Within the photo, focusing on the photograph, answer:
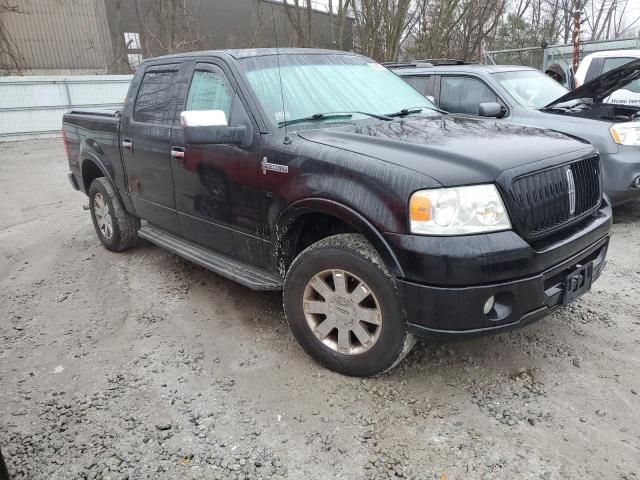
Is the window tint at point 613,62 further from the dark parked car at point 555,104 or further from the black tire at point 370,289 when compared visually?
the black tire at point 370,289

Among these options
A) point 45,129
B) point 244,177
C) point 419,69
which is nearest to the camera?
point 244,177

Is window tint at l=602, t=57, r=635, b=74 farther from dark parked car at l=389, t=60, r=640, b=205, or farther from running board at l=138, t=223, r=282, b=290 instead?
running board at l=138, t=223, r=282, b=290

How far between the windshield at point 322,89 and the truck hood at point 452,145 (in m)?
0.26

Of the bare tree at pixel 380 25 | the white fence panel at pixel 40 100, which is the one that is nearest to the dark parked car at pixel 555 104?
the white fence panel at pixel 40 100

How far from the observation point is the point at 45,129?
1430 cm

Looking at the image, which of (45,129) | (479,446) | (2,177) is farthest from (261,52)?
(45,129)

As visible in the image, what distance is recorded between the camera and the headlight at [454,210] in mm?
2439

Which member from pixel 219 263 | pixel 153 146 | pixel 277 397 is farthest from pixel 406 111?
pixel 277 397

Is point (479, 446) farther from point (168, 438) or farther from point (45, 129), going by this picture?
point (45, 129)

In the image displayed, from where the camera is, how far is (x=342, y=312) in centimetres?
288

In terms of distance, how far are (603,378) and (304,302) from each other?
69.6 inches

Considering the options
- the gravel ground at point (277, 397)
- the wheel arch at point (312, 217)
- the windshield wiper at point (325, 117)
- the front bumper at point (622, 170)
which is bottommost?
the gravel ground at point (277, 397)

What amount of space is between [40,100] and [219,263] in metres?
13.1

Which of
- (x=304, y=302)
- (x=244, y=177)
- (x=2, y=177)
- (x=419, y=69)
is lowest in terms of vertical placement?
(x=2, y=177)
